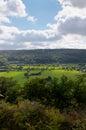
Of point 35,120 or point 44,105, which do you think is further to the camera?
point 44,105

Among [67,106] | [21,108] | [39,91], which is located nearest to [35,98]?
[39,91]

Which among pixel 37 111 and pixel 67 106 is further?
pixel 67 106

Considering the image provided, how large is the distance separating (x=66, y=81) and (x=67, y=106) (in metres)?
9.54

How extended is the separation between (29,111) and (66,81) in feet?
136

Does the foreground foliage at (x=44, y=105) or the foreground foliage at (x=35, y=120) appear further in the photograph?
the foreground foliage at (x=44, y=105)

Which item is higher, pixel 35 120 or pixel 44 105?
pixel 35 120

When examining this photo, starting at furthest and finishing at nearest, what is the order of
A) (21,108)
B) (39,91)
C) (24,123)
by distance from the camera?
(39,91)
(21,108)
(24,123)

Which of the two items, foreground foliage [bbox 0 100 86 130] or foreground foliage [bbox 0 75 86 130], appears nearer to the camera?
foreground foliage [bbox 0 100 86 130]

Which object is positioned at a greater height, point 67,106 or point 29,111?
point 29,111

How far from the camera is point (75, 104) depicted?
92.4 meters

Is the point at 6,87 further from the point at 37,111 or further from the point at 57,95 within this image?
the point at 37,111

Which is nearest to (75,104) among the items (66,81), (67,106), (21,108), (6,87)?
(67,106)

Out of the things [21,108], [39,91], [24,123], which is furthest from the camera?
[39,91]

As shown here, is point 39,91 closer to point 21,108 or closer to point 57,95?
point 57,95
